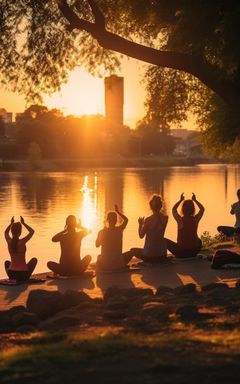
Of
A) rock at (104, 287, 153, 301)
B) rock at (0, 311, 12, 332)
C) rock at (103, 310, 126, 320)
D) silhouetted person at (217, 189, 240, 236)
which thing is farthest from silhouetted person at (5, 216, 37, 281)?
→ silhouetted person at (217, 189, 240, 236)

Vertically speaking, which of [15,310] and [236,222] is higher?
[236,222]

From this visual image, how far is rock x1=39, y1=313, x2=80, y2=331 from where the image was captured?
9680mm

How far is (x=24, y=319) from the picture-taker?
10133mm

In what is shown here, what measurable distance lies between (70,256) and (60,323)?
5657 millimetres

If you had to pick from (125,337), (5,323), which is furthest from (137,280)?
(125,337)

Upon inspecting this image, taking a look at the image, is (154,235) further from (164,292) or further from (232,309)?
(232,309)

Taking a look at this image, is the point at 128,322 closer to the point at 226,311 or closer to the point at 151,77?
the point at 226,311

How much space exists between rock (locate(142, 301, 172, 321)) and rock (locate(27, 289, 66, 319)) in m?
1.34

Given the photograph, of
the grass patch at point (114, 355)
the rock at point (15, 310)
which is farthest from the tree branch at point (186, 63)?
the grass patch at point (114, 355)

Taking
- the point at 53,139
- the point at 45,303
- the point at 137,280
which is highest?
the point at 53,139

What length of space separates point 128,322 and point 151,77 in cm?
1685

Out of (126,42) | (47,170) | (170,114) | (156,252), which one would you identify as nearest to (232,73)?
(126,42)

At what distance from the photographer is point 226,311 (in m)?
9.91

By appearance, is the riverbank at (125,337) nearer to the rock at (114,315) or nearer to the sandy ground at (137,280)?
the rock at (114,315)
